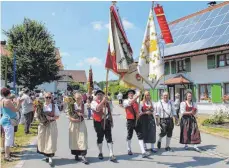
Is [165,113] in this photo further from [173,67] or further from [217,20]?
[173,67]

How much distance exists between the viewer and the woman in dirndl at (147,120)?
9.05m

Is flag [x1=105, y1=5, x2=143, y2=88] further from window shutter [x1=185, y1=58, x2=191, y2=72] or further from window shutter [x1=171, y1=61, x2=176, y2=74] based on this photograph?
window shutter [x1=171, y1=61, x2=176, y2=74]

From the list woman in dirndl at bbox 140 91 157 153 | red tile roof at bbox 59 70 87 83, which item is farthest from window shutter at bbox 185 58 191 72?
red tile roof at bbox 59 70 87 83

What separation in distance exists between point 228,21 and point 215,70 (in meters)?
4.59

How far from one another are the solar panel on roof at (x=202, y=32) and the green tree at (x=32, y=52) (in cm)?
1274

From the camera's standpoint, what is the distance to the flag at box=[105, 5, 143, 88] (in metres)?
8.42

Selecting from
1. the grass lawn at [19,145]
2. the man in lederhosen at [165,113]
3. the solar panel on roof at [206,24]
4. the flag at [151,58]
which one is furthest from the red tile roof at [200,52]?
the flag at [151,58]

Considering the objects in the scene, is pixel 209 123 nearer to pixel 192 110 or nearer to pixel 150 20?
pixel 192 110

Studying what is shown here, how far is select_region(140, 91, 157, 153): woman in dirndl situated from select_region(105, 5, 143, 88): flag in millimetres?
694

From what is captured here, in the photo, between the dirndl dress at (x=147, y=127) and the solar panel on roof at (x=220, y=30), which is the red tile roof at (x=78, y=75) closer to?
the solar panel on roof at (x=220, y=30)

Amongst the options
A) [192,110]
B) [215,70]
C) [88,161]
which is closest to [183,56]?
[215,70]

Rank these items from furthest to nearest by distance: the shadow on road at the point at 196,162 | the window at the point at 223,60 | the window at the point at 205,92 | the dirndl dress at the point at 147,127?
1. the window at the point at 205,92
2. the window at the point at 223,60
3. the dirndl dress at the point at 147,127
4. the shadow on road at the point at 196,162

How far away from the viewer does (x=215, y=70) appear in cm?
2622

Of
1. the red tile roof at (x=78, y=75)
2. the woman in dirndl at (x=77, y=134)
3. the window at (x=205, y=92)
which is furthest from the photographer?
the red tile roof at (x=78, y=75)
